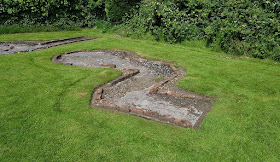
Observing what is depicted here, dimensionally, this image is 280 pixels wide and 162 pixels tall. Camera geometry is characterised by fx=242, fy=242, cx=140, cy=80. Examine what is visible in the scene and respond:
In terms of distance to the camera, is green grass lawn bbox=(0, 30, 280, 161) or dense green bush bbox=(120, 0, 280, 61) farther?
dense green bush bbox=(120, 0, 280, 61)

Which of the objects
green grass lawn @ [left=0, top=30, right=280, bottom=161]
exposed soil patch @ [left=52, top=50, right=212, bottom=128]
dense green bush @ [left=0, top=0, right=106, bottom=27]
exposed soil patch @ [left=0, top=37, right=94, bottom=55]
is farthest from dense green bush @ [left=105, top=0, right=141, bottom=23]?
green grass lawn @ [left=0, top=30, right=280, bottom=161]

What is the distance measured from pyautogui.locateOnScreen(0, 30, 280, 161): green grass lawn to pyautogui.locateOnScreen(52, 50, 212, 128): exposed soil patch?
0.67 ft

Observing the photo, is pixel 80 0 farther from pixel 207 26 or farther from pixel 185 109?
pixel 185 109

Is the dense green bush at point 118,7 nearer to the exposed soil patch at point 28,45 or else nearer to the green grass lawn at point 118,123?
the exposed soil patch at point 28,45

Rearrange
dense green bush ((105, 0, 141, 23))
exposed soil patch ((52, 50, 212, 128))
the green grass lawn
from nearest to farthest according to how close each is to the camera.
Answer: the green grass lawn, exposed soil patch ((52, 50, 212, 128)), dense green bush ((105, 0, 141, 23))

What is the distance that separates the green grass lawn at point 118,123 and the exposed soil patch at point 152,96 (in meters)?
0.20

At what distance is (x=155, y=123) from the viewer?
4.18 metres

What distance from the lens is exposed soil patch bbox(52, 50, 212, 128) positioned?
14.8 ft

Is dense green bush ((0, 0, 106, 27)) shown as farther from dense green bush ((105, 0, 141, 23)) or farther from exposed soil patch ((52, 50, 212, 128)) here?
exposed soil patch ((52, 50, 212, 128))

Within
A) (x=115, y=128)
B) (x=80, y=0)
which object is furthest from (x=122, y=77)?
(x=80, y=0)

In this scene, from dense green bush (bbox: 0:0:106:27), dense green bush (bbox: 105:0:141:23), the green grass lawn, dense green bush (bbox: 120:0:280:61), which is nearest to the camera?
the green grass lawn

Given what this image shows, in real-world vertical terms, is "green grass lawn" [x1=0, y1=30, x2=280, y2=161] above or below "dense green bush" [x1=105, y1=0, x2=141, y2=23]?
below

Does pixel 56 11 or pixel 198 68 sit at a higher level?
pixel 56 11

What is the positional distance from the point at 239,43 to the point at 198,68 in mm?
3048
